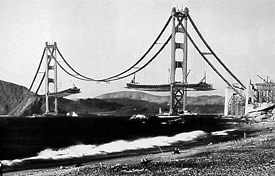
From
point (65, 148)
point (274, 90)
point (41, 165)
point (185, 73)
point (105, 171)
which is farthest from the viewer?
point (274, 90)

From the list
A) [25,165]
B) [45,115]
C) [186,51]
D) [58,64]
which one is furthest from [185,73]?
[25,165]

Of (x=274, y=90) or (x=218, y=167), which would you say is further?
(x=274, y=90)

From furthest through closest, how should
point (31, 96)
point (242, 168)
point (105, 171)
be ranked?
point (31, 96) → point (105, 171) → point (242, 168)

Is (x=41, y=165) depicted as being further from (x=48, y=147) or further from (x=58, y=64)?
(x=58, y=64)

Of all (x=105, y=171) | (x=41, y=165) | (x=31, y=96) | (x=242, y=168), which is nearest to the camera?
(x=242, y=168)

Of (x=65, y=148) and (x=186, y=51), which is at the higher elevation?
(x=186, y=51)

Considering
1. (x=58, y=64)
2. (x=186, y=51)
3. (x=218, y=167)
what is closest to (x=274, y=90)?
(x=186, y=51)

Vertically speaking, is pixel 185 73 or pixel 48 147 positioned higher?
pixel 185 73

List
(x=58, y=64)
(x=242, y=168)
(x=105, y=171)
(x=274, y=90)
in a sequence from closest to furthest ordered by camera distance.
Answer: (x=242, y=168), (x=105, y=171), (x=274, y=90), (x=58, y=64)

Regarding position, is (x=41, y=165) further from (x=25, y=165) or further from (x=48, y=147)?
(x=48, y=147)
